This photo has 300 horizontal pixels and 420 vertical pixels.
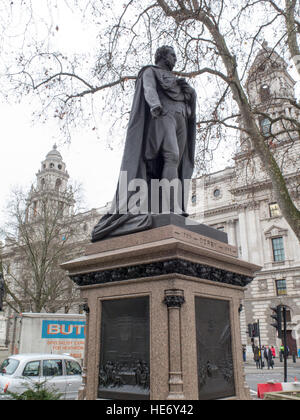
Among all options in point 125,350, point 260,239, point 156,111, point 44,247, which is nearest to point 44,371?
point 125,350

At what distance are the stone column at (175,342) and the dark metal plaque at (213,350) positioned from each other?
380 mm

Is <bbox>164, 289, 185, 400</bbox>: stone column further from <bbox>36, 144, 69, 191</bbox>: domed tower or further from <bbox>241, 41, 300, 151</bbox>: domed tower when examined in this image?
<bbox>36, 144, 69, 191</bbox>: domed tower

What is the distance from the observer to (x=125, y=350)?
4035 mm

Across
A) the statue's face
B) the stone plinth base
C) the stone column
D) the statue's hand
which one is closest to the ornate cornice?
the stone plinth base

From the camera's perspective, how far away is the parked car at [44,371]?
1022cm

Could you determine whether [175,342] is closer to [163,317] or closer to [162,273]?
[163,317]

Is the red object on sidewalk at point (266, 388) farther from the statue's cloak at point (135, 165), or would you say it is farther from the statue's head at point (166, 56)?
the statue's head at point (166, 56)

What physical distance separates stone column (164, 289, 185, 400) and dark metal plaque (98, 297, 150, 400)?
314 millimetres

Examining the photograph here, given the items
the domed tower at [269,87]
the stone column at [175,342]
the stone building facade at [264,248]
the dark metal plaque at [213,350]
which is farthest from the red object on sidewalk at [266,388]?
the stone building facade at [264,248]

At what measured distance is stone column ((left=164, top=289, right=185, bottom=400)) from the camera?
347 cm

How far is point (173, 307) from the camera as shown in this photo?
373 cm

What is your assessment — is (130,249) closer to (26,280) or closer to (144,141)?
(144,141)

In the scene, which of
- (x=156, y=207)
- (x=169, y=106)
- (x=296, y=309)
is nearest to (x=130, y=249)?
(x=156, y=207)

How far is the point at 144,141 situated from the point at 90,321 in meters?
2.35
